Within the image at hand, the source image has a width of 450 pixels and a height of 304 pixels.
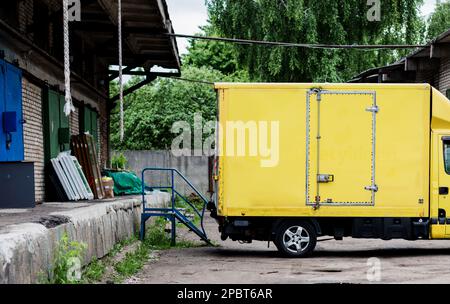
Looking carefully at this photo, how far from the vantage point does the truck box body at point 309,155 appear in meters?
14.4

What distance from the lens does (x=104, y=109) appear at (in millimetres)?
28062

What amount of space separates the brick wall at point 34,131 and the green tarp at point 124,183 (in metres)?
4.67

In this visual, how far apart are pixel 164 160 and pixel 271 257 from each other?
20965 mm

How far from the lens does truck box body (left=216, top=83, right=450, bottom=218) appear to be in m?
14.4

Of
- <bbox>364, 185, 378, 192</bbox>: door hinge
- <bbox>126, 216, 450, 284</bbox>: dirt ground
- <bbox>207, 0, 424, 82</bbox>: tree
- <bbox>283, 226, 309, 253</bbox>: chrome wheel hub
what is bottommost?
<bbox>126, 216, 450, 284</bbox>: dirt ground

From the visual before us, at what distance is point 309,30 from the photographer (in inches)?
1192

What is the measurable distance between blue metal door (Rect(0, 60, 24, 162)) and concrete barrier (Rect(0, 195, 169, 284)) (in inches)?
77.5

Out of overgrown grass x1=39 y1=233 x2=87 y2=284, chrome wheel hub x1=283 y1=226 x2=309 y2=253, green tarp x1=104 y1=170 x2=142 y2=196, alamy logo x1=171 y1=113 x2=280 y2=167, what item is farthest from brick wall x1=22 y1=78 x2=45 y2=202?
overgrown grass x1=39 y1=233 x2=87 y2=284

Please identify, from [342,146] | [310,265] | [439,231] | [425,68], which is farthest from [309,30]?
[310,265]

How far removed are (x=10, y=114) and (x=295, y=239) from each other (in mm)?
5218

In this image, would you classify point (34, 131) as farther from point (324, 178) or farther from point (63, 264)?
point (63, 264)

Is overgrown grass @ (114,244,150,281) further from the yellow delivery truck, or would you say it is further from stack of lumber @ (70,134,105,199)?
stack of lumber @ (70,134,105,199)

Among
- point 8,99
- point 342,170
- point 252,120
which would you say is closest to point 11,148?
point 8,99

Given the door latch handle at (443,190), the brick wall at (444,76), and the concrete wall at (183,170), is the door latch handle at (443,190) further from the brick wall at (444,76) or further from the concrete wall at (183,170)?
the concrete wall at (183,170)
